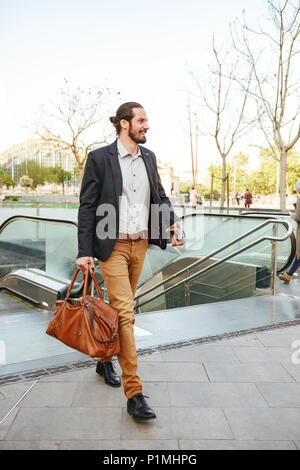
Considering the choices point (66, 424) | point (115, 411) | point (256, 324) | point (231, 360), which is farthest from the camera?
point (256, 324)

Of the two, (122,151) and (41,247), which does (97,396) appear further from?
(41,247)

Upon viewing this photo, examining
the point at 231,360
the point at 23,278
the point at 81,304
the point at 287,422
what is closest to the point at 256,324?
the point at 231,360

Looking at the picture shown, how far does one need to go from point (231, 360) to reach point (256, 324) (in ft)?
4.11

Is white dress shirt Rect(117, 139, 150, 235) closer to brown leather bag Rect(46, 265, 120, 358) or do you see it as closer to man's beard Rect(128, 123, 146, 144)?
man's beard Rect(128, 123, 146, 144)

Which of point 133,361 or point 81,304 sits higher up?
point 81,304

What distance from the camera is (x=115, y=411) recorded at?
9.64ft

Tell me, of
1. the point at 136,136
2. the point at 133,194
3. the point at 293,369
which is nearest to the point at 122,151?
the point at 136,136

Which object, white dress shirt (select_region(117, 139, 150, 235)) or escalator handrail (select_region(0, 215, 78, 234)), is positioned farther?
escalator handrail (select_region(0, 215, 78, 234))

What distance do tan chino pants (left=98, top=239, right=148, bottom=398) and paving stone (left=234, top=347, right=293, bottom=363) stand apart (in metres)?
1.41

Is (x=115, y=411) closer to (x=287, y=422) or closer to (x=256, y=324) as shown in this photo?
(x=287, y=422)

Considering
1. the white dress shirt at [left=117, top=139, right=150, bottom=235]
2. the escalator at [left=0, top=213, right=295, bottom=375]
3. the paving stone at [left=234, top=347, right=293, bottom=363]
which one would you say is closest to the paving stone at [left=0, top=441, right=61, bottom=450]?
the white dress shirt at [left=117, top=139, right=150, bottom=235]

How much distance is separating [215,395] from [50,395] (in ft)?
3.74

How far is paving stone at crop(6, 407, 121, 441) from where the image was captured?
2.62 meters

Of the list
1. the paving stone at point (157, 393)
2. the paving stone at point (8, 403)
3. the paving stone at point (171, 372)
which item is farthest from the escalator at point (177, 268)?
the paving stone at point (8, 403)
